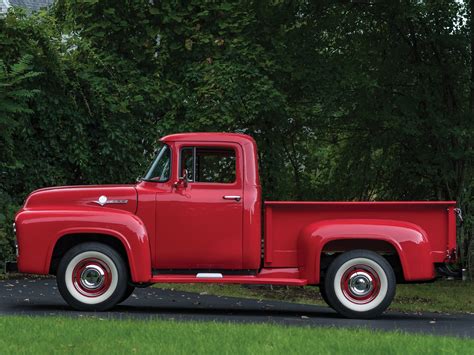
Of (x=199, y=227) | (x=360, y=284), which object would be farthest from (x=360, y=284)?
(x=199, y=227)

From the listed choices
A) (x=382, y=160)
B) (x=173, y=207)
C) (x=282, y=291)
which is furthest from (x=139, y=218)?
(x=382, y=160)

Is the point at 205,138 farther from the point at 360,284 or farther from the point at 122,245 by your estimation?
the point at 360,284

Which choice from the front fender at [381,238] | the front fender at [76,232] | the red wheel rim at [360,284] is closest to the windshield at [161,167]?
the front fender at [76,232]

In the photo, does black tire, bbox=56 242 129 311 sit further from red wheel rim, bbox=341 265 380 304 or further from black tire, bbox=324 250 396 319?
red wheel rim, bbox=341 265 380 304

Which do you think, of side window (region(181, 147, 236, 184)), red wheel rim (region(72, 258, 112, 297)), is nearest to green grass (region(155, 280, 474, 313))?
side window (region(181, 147, 236, 184))

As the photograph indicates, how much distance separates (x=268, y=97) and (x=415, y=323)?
6850mm

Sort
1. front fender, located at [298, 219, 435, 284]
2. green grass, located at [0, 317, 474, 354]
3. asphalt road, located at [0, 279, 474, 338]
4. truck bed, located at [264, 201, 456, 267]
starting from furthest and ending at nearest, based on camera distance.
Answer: truck bed, located at [264, 201, 456, 267] < front fender, located at [298, 219, 435, 284] < asphalt road, located at [0, 279, 474, 338] < green grass, located at [0, 317, 474, 354]

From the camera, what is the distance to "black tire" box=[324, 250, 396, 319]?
10.1 m

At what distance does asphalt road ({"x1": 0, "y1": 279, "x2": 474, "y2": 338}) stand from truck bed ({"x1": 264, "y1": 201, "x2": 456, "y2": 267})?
930 millimetres

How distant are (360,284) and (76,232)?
3378 mm

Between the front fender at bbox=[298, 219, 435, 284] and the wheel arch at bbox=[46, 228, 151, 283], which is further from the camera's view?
the wheel arch at bbox=[46, 228, 151, 283]

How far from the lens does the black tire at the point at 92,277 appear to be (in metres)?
10.2

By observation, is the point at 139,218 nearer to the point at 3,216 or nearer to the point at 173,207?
the point at 173,207

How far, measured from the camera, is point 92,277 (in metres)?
10.3
